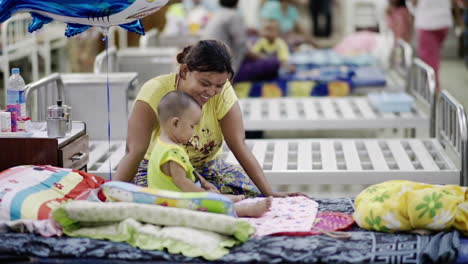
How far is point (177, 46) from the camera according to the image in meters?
8.00

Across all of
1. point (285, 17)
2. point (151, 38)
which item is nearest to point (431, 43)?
point (285, 17)

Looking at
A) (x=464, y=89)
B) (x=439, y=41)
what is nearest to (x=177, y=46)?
(x=439, y=41)

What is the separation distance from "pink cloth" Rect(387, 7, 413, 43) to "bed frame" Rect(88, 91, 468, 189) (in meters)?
5.42

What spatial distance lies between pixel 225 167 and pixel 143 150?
0.47 m

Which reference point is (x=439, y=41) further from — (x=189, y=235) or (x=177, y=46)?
(x=189, y=235)

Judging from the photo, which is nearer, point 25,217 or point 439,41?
point 25,217

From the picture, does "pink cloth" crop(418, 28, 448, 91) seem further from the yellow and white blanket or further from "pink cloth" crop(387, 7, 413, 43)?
the yellow and white blanket

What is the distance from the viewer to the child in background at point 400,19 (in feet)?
31.8

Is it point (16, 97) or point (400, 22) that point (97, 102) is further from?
point (400, 22)

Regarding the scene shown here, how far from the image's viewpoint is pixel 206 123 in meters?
3.11

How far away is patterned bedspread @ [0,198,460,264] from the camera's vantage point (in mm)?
2475

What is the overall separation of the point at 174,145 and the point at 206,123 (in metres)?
0.37

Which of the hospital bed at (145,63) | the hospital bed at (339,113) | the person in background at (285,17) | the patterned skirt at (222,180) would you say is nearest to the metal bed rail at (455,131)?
the hospital bed at (339,113)

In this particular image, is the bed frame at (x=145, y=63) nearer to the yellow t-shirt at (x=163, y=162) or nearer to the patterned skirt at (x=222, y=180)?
the patterned skirt at (x=222, y=180)
